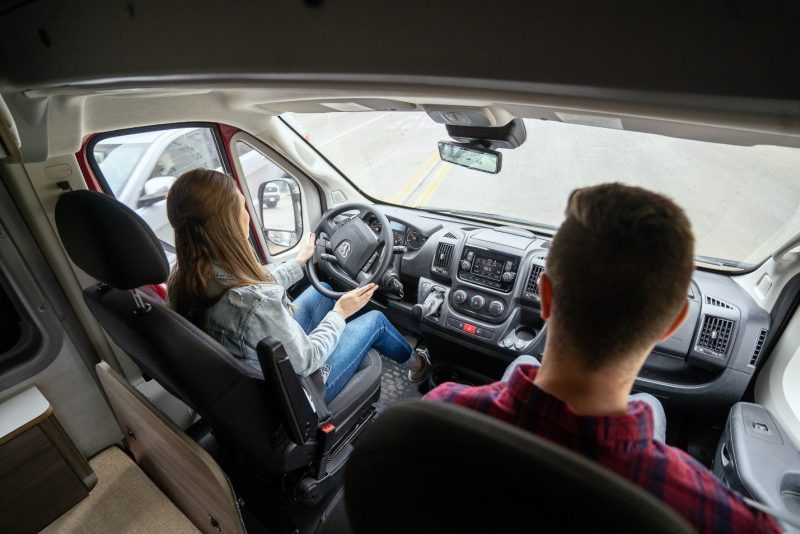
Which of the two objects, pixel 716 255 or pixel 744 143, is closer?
pixel 744 143

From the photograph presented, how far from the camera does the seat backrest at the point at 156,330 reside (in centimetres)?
112

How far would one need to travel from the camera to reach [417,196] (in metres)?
4.60

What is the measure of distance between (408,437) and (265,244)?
2.86 m

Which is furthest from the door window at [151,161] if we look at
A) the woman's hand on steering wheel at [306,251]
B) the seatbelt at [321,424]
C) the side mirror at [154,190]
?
the seatbelt at [321,424]

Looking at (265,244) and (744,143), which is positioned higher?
(744,143)

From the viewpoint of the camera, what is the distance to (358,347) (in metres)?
2.08

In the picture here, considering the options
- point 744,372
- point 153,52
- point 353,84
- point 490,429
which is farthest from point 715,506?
point 744,372

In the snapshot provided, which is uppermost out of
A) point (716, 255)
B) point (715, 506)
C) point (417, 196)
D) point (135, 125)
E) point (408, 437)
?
point (135, 125)

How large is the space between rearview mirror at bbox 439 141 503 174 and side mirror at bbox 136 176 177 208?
6.18ft

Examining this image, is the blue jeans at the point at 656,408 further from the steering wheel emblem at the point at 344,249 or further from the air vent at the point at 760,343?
the steering wheel emblem at the point at 344,249

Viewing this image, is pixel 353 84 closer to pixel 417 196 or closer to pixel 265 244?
pixel 265 244

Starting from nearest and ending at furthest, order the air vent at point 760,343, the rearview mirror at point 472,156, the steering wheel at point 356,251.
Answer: the air vent at point 760,343 → the rearview mirror at point 472,156 → the steering wheel at point 356,251

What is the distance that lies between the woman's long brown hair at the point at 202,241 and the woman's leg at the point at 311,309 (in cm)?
108

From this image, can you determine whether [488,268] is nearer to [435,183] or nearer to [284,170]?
[284,170]
